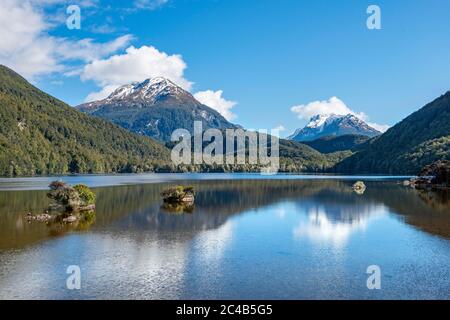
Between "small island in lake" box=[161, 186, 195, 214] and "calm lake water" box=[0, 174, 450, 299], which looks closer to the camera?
"calm lake water" box=[0, 174, 450, 299]

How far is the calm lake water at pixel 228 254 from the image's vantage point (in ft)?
116

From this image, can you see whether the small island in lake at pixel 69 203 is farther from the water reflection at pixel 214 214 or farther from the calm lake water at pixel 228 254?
the calm lake water at pixel 228 254

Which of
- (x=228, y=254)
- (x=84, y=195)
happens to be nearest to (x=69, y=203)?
(x=84, y=195)

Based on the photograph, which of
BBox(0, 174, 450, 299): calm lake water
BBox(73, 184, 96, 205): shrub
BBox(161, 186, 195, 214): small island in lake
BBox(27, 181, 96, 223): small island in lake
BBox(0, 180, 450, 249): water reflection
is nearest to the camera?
BBox(0, 174, 450, 299): calm lake water

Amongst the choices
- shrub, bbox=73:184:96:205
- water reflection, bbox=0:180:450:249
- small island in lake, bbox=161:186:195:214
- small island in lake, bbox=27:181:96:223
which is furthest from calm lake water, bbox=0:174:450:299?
small island in lake, bbox=161:186:195:214

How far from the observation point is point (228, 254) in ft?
161

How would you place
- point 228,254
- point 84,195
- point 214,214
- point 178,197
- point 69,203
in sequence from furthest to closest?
point 178,197 < point 84,195 < point 214,214 < point 69,203 < point 228,254

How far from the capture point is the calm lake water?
3547cm

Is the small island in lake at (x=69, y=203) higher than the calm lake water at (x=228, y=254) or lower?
higher

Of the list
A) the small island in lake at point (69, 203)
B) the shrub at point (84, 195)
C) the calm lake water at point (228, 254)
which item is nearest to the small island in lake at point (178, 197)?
the calm lake water at point (228, 254)

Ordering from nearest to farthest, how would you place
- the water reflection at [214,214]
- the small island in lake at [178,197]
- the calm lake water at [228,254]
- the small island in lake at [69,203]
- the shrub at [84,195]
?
the calm lake water at [228,254], the water reflection at [214,214], the small island in lake at [69,203], the shrub at [84,195], the small island in lake at [178,197]

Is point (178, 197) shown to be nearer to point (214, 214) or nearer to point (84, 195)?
point (214, 214)

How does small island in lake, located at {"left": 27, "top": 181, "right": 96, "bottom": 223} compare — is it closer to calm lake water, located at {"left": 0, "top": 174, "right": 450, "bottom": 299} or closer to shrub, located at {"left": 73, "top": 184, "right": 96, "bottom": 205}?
shrub, located at {"left": 73, "top": 184, "right": 96, "bottom": 205}

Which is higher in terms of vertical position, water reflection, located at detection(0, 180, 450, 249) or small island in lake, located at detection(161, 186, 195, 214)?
small island in lake, located at detection(161, 186, 195, 214)
